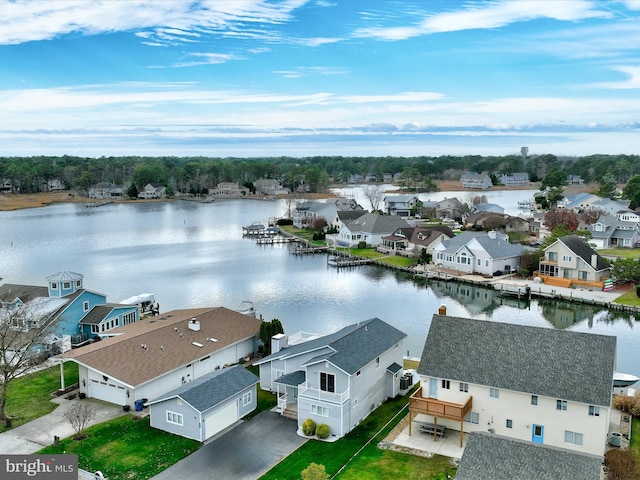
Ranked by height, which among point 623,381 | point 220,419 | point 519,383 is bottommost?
point 623,381

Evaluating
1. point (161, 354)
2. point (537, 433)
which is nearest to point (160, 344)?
point (161, 354)

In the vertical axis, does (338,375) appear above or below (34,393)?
above

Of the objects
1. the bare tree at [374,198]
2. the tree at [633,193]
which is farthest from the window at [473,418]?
the tree at [633,193]

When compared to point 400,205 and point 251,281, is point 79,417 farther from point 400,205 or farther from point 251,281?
point 400,205

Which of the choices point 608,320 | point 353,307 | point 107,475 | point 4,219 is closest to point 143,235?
point 4,219

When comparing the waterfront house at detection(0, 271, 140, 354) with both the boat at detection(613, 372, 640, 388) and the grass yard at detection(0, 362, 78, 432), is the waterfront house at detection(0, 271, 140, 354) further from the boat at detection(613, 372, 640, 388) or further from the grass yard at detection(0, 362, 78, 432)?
the boat at detection(613, 372, 640, 388)

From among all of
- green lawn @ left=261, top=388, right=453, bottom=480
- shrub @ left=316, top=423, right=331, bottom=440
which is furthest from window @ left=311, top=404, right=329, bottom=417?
green lawn @ left=261, top=388, right=453, bottom=480

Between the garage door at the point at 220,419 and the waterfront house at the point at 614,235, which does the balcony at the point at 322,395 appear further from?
the waterfront house at the point at 614,235

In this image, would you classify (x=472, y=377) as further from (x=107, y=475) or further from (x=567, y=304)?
(x=567, y=304)
